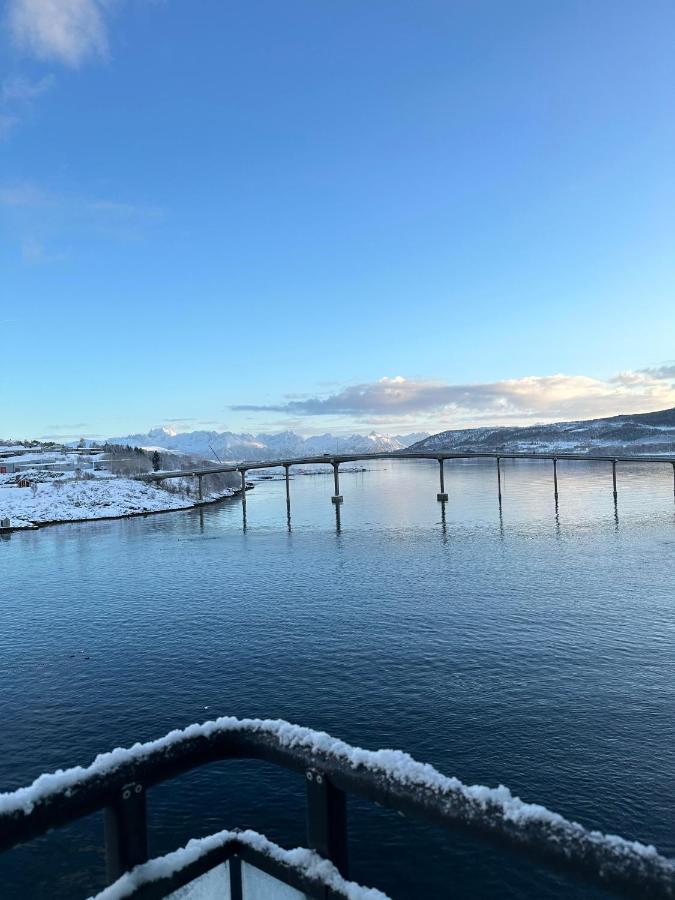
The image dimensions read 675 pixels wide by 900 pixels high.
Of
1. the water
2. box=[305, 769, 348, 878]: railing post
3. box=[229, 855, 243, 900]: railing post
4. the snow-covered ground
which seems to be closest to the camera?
box=[305, 769, 348, 878]: railing post

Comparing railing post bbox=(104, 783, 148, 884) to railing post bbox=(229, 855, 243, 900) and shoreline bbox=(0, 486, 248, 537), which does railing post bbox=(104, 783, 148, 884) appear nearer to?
railing post bbox=(229, 855, 243, 900)

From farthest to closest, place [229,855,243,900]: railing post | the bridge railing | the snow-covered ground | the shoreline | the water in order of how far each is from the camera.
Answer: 1. the snow-covered ground
2. the shoreline
3. the water
4. [229,855,243,900]: railing post
5. the bridge railing

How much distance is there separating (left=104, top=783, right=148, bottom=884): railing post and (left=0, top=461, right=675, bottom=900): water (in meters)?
11.0

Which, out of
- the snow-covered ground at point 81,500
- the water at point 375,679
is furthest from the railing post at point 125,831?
the snow-covered ground at point 81,500

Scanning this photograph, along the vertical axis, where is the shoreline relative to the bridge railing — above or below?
below

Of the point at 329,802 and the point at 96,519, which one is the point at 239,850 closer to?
the point at 329,802

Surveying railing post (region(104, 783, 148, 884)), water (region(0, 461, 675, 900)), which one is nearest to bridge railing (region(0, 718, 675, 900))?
railing post (region(104, 783, 148, 884))

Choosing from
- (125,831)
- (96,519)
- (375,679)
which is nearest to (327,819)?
(125,831)

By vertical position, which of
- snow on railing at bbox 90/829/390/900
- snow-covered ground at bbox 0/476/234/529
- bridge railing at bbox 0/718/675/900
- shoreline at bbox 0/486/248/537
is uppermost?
bridge railing at bbox 0/718/675/900

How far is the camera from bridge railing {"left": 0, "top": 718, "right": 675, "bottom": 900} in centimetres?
197

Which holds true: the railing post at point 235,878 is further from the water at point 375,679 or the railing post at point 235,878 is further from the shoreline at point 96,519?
the shoreline at point 96,519

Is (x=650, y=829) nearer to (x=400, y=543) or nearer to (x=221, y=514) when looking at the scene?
(x=400, y=543)

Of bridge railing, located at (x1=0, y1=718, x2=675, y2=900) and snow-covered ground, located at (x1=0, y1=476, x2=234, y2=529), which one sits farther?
snow-covered ground, located at (x1=0, y1=476, x2=234, y2=529)

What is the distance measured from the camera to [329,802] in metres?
2.59
